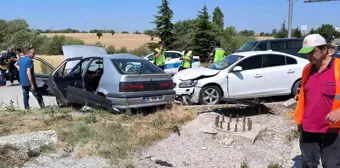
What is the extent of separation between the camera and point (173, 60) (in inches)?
816

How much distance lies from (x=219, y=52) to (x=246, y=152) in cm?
762

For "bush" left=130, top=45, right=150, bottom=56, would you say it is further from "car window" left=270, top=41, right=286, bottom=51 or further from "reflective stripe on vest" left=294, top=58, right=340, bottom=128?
"reflective stripe on vest" left=294, top=58, right=340, bottom=128

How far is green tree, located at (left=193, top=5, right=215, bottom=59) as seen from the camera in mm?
35094

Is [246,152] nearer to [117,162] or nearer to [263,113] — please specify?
[117,162]

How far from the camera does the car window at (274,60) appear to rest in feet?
34.3

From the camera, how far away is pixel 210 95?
10008mm

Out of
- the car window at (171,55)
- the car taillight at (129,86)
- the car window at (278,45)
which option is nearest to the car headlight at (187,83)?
the car taillight at (129,86)

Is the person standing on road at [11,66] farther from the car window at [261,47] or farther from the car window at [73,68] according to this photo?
the car window at [261,47]

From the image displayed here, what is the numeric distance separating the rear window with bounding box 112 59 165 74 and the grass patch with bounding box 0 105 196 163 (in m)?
0.95

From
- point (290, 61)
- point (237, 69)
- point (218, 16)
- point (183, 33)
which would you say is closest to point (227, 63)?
point (237, 69)

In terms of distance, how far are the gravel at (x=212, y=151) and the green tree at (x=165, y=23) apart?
1316 inches

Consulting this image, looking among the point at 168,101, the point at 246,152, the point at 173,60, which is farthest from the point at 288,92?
the point at 173,60

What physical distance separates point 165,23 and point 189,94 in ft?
101

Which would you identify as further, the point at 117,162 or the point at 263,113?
the point at 263,113
